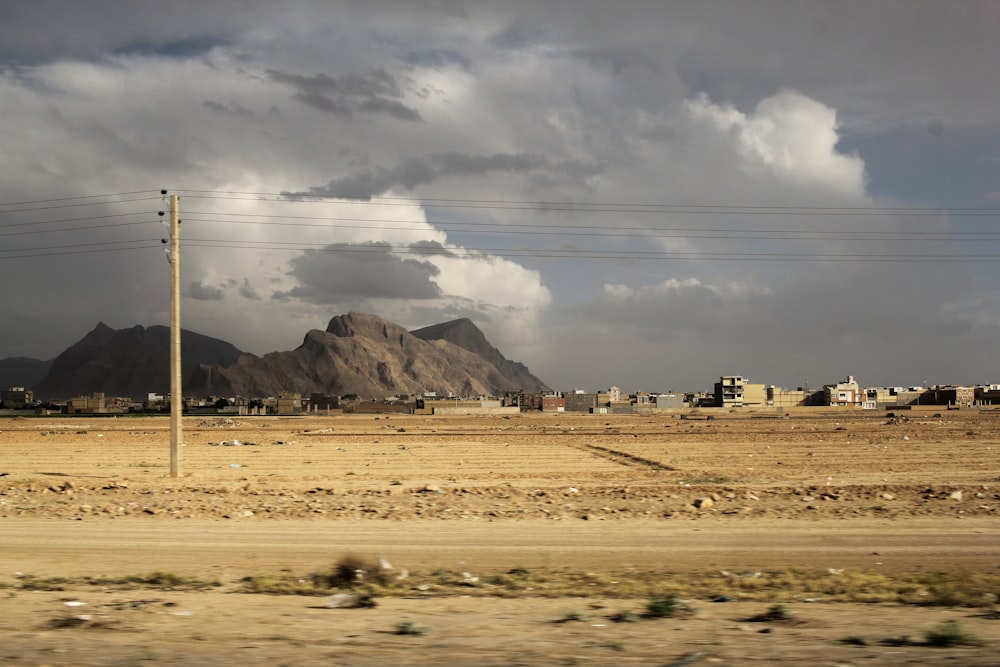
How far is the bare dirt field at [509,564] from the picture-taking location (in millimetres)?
9078

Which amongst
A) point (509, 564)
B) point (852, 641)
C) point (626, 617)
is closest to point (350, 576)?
point (509, 564)

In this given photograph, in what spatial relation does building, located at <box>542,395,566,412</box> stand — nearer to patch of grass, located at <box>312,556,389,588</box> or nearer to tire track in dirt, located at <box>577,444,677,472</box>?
tire track in dirt, located at <box>577,444,677,472</box>

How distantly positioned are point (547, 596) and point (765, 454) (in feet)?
116

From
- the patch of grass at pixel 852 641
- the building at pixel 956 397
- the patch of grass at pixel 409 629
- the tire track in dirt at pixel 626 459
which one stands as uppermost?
the patch of grass at pixel 409 629

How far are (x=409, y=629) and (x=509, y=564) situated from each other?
19.0ft

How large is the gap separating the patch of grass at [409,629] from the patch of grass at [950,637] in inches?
227

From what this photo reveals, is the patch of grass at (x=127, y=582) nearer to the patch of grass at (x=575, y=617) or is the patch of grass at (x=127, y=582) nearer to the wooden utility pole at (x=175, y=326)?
the patch of grass at (x=575, y=617)

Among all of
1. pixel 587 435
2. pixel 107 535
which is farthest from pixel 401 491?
pixel 587 435

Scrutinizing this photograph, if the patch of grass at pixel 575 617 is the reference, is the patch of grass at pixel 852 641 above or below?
above

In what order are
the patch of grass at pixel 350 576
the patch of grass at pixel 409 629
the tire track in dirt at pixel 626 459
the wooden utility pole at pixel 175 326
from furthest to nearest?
Answer: the tire track in dirt at pixel 626 459 → the wooden utility pole at pixel 175 326 → the patch of grass at pixel 350 576 → the patch of grass at pixel 409 629

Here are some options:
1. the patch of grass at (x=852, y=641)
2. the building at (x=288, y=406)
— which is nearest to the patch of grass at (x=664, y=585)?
the patch of grass at (x=852, y=641)

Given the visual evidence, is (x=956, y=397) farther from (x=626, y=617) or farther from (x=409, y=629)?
(x=409, y=629)

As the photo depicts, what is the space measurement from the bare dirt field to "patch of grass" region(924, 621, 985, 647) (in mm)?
41

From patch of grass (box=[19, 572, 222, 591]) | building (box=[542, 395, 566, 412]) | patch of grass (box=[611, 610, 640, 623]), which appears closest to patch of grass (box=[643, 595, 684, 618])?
patch of grass (box=[611, 610, 640, 623])
